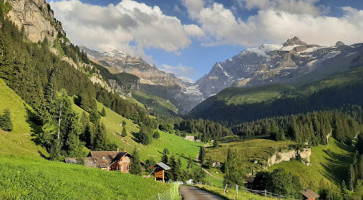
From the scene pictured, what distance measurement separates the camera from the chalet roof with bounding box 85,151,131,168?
7612cm

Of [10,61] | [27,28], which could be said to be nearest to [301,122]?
[10,61]

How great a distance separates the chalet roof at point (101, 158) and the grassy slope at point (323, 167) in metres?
89.6

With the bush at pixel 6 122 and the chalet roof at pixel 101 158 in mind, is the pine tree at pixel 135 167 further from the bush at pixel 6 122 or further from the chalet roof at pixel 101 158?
the bush at pixel 6 122

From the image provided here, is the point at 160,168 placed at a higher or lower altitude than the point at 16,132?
lower

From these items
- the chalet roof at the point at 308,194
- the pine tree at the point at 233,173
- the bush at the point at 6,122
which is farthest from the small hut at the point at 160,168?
the chalet roof at the point at 308,194

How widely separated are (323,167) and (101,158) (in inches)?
4988

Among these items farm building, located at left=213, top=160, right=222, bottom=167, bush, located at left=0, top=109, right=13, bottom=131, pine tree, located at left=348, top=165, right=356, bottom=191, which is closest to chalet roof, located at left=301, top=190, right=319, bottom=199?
pine tree, located at left=348, top=165, right=356, bottom=191

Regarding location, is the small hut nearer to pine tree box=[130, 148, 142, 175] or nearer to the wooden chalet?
the wooden chalet

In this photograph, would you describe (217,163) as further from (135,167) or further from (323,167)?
(135,167)

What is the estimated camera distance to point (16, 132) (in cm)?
6309

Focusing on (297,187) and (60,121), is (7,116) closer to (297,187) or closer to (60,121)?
(60,121)

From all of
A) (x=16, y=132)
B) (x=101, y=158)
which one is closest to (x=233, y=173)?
(x=101, y=158)

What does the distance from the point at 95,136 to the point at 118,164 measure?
22.5 m

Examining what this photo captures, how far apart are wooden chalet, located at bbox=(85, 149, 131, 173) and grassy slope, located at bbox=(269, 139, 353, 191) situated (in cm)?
8586
